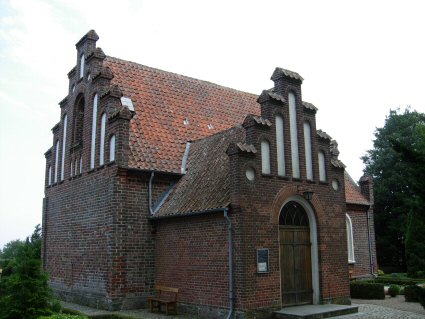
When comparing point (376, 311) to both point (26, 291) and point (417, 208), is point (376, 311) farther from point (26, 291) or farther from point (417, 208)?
point (26, 291)

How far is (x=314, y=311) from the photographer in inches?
545

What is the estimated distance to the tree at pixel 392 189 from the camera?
142 ft

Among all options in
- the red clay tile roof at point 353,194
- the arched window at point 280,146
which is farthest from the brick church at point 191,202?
the red clay tile roof at point 353,194

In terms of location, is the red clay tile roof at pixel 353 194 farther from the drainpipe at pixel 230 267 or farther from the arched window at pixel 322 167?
the drainpipe at pixel 230 267

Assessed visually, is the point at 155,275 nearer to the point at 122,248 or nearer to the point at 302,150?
the point at 122,248

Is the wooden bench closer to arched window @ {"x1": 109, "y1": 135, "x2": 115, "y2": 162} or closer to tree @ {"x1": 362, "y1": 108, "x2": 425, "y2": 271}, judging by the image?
arched window @ {"x1": 109, "y1": 135, "x2": 115, "y2": 162}

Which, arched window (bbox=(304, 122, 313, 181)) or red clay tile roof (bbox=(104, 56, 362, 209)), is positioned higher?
red clay tile roof (bbox=(104, 56, 362, 209))

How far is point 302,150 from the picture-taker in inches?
634

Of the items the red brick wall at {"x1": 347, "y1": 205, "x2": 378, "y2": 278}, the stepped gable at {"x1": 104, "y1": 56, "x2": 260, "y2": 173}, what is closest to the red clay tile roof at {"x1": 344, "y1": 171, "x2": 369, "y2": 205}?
the red brick wall at {"x1": 347, "y1": 205, "x2": 378, "y2": 278}

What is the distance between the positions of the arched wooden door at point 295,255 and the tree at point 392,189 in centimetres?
2948

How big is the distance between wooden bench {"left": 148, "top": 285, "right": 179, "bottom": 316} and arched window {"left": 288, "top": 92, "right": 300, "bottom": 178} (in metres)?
5.90

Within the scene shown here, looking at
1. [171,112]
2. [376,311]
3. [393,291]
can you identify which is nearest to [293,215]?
[376,311]

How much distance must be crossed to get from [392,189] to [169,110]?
1245 inches

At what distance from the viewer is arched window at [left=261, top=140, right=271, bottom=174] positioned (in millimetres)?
14648
